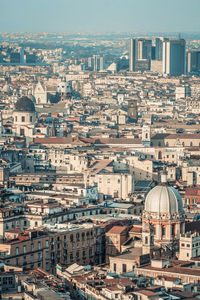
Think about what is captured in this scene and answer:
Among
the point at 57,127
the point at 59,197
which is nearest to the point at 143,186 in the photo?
the point at 59,197

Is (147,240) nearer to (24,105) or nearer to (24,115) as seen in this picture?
(24,115)

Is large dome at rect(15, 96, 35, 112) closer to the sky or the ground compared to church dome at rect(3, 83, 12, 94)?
closer to the sky

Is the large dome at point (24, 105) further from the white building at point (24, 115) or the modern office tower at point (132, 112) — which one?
the modern office tower at point (132, 112)

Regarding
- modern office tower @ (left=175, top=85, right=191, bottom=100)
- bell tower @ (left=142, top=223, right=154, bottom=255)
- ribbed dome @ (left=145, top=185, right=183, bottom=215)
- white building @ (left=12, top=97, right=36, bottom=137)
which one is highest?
ribbed dome @ (left=145, top=185, right=183, bottom=215)

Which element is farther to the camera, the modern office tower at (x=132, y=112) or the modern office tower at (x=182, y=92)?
the modern office tower at (x=182, y=92)

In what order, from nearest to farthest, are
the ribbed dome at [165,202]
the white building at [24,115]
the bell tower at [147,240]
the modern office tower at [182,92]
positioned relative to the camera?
1. the bell tower at [147,240]
2. the ribbed dome at [165,202]
3. the white building at [24,115]
4. the modern office tower at [182,92]

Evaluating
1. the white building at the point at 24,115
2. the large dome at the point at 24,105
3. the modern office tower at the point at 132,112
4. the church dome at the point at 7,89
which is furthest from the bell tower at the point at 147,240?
the church dome at the point at 7,89

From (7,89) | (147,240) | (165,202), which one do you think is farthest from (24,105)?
(7,89)

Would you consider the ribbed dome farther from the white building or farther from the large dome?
the large dome

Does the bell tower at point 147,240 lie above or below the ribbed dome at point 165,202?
below

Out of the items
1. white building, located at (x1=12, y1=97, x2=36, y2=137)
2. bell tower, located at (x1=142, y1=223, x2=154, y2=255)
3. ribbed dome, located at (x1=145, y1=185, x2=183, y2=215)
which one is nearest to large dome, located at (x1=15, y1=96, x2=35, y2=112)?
white building, located at (x1=12, y1=97, x2=36, y2=137)

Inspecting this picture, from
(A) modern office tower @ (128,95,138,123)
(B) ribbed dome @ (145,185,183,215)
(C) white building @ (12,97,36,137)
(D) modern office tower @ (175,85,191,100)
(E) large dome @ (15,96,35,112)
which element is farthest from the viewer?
(D) modern office tower @ (175,85,191,100)

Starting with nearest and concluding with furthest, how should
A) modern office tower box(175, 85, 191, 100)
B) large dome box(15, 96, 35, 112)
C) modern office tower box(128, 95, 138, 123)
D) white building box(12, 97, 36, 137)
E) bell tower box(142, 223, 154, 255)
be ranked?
bell tower box(142, 223, 154, 255), white building box(12, 97, 36, 137), large dome box(15, 96, 35, 112), modern office tower box(128, 95, 138, 123), modern office tower box(175, 85, 191, 100)
